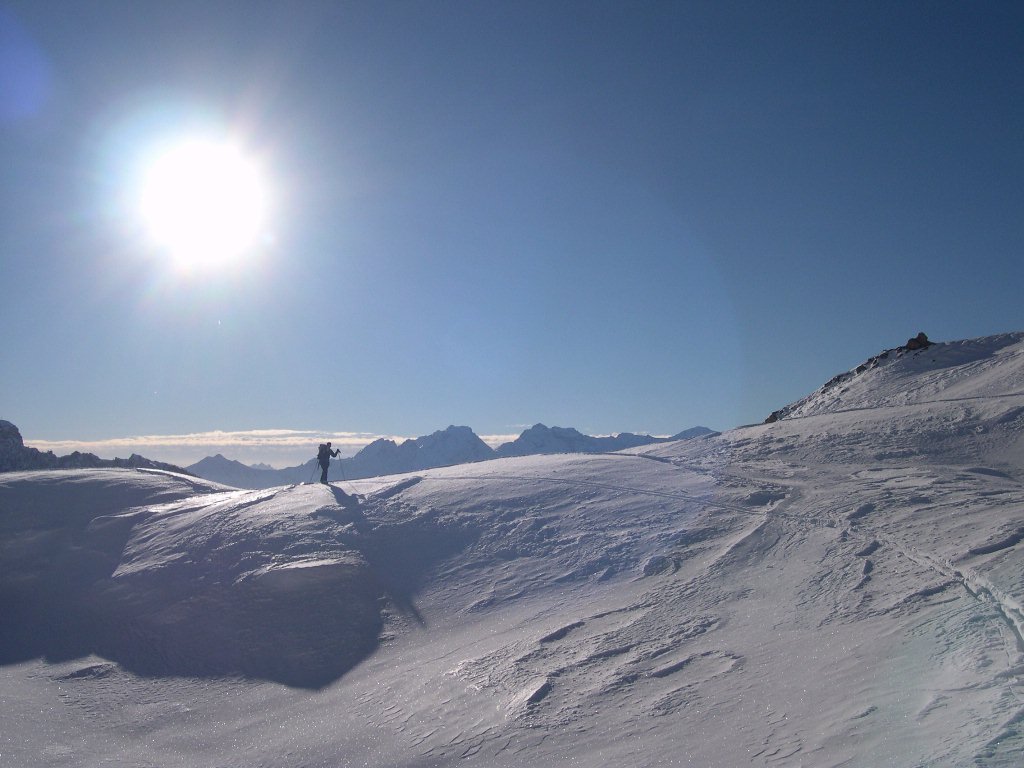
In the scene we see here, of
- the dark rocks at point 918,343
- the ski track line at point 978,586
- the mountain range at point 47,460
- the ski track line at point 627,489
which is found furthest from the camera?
the mountain range at point 47,460

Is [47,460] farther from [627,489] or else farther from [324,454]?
[627,489]

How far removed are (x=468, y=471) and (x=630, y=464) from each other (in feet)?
18.7

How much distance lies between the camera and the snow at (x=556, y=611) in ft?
24.4

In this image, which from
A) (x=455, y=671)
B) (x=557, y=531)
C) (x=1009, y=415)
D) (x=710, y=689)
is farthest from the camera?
(x=1009, y=415)

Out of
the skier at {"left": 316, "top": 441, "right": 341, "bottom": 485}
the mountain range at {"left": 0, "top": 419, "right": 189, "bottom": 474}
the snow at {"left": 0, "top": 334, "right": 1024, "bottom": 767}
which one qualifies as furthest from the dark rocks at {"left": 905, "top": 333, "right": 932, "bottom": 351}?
the mountain range at {"left": 0, "top": 419, "right": 189, "bottom": 474}

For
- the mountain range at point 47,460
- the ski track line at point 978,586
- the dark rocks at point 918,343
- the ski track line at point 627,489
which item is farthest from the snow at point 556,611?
the mountain range at point 47,460

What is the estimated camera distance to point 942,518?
40.6 feet

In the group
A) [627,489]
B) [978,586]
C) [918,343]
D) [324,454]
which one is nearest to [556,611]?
[627,489]

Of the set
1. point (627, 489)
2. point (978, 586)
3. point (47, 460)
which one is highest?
point (47, 460)

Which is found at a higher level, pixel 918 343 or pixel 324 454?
pixel 918 343

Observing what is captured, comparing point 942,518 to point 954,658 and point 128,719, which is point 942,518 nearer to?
point 954,658

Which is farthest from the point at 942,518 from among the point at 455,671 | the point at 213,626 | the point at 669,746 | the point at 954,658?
the point at 213,626

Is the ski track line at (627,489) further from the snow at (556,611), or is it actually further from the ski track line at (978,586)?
the ski track line at (978,586)

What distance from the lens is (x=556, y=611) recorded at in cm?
1227
